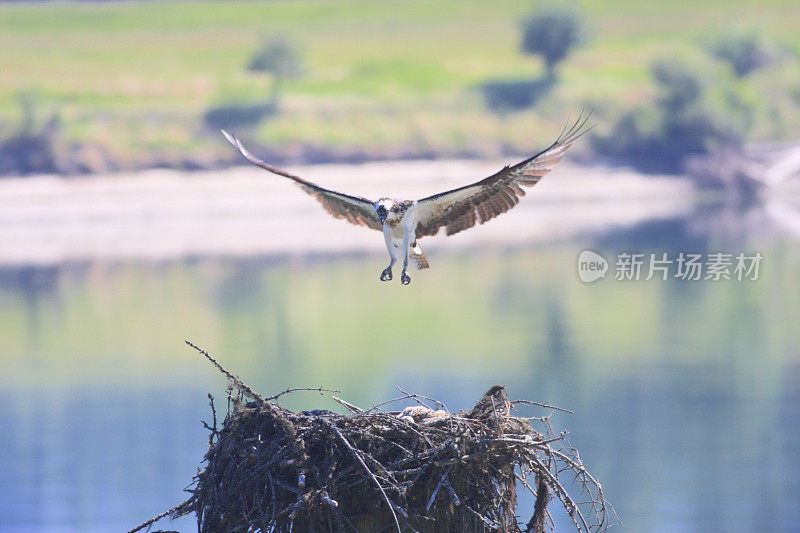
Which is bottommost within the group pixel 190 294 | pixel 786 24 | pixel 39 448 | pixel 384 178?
pixel 39 448

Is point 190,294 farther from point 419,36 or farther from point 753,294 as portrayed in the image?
point 419,36

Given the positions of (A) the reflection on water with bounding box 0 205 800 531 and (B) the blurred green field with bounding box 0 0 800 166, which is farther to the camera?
(B) the blurred green field with bounding box 0 0 800 166

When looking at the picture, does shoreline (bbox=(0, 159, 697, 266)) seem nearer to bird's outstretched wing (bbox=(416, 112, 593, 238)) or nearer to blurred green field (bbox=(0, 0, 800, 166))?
blurred green field (bbox=(0, 0, 800, 166))

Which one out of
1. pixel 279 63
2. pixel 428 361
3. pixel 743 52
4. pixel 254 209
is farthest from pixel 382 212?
pixel 743 52

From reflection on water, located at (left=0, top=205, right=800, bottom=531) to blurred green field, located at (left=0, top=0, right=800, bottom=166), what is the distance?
11895 mm

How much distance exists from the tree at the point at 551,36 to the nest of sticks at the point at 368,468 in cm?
5119

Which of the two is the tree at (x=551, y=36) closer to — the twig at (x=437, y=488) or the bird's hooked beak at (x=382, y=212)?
the bird's hooked beak at (x=382, y=212)

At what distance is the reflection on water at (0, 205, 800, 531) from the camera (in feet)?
52.9

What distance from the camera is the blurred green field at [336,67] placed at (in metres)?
49.4

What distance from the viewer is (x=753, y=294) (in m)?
31.1

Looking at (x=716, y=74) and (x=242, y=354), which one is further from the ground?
(x=716, y=74)

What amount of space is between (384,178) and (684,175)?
1184cm

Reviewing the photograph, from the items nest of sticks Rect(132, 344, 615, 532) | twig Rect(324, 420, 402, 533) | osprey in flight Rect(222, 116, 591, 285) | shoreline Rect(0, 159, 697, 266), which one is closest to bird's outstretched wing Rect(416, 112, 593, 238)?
osprey in flight Rect(222, 116, 591, 285)

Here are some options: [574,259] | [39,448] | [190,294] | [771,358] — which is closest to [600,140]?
[574,259]
